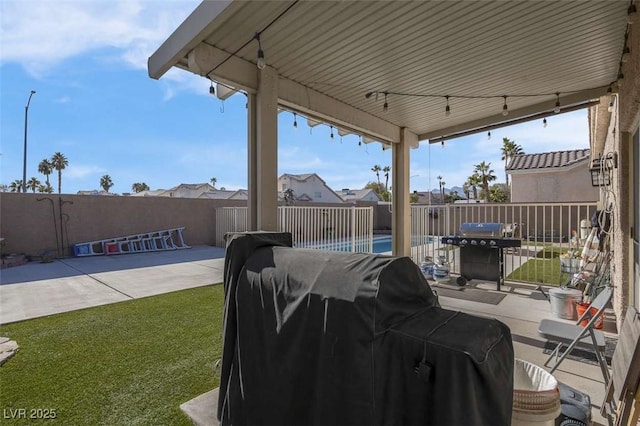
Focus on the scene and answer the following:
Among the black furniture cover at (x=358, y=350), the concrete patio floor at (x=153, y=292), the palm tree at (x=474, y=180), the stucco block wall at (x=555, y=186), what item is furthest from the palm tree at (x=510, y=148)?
the black furniture cover at (x=358, y=350)

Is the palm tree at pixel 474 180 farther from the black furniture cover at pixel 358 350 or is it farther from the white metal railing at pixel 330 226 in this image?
the black furniture cover at pixel 358 350

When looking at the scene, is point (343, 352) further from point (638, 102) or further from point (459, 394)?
point (638, 102)

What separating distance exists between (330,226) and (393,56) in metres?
4.27

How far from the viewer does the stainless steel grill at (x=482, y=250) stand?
18.4 ft

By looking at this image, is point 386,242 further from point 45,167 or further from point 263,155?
point 45,167

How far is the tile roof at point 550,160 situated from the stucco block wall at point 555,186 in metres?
0.34

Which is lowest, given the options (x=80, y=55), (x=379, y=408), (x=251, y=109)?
(x=379, y=408)

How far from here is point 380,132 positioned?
20.6 ft

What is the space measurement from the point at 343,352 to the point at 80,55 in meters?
6.67

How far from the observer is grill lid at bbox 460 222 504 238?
588cm

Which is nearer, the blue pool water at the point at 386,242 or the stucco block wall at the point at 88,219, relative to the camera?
the blue pool water at the point at 386,242

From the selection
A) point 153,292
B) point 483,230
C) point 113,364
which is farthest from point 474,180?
point 113,364

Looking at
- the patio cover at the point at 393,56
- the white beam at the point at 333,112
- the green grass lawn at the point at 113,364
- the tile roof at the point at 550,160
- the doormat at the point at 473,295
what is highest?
the tile roof at the point at 550,160

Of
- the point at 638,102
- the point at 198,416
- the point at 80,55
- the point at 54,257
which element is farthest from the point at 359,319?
the point at 54,257
